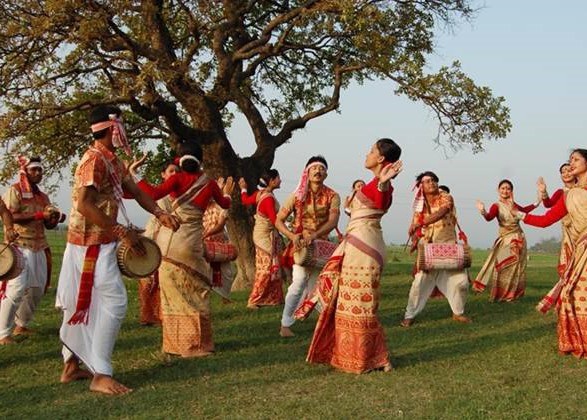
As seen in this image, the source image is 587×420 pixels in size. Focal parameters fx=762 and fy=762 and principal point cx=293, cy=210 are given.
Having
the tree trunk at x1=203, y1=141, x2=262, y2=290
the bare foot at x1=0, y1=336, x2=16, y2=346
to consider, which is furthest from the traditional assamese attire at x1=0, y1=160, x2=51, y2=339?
the tree trunk at x1=203, y1=141, x2=262, y2=290

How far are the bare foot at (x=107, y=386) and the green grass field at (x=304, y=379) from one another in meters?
0.08

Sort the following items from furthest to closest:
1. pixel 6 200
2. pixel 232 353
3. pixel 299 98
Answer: pixel 299 98 < pixel 6 200 < pixel 232 353

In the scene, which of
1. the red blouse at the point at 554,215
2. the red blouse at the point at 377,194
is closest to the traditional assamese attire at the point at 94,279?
the red blouse at the point at 377,194

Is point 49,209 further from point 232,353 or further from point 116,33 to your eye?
point 116,33

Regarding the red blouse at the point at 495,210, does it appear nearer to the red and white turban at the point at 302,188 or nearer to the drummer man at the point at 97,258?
the red and white turban at the point at 302,188

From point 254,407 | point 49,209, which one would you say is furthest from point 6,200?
point 254,407

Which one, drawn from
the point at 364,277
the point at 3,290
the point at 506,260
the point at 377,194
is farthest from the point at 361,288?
the point at 506,260

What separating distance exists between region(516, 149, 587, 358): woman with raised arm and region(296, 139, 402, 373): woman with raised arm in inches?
72.4

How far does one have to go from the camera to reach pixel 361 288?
616 centimetres

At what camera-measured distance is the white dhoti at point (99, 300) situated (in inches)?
216

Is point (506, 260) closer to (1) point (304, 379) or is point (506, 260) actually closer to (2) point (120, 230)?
(1) point (304, 379)

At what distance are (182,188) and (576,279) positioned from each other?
3635 millimetres

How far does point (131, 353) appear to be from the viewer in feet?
23.4

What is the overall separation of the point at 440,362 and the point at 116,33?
25.9ft
